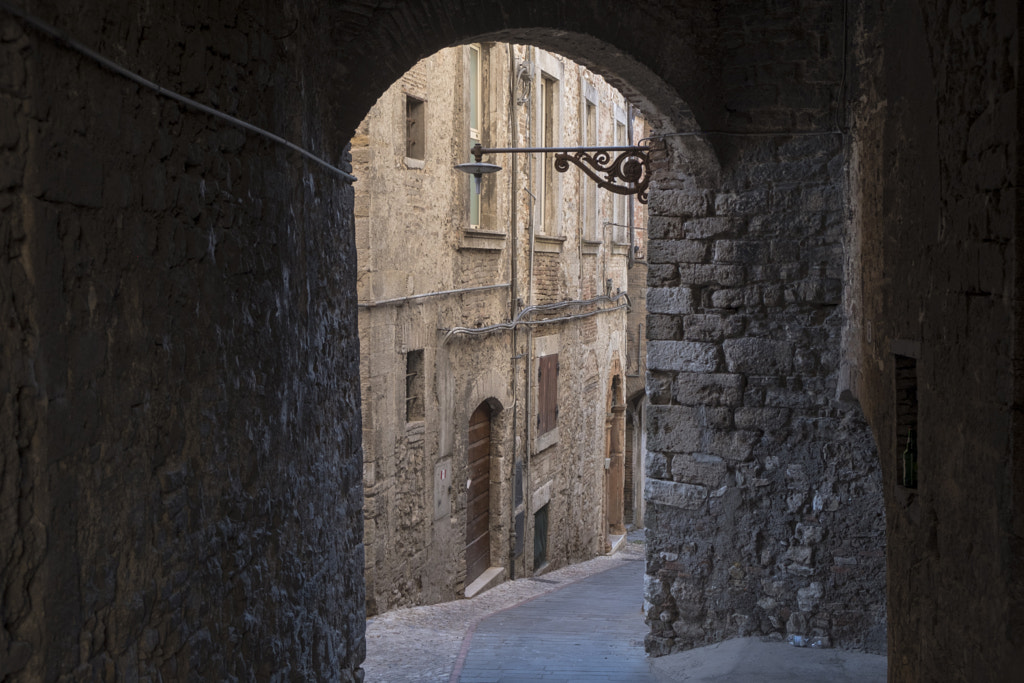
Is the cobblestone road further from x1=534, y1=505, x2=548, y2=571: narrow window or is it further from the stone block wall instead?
x1=534, y1=505, x2=548, y2=571: narrow window

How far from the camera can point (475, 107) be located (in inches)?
415

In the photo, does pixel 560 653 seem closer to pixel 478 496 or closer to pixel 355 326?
pixel 355 326

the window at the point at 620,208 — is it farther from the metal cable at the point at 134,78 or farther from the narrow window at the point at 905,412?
the metal cable at the point at 134,78

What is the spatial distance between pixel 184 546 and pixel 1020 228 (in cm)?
230

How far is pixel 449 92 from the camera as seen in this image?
968 cm

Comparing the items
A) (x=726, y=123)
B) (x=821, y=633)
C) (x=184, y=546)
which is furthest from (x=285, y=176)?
(x=821, y=633)

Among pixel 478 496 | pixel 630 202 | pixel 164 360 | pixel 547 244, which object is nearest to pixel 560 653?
pixel 164 360

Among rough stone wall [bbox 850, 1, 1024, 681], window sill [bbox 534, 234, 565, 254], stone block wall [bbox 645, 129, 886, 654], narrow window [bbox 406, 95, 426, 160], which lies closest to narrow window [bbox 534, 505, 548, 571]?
window sill [bbox 534, 234, 565, 254]

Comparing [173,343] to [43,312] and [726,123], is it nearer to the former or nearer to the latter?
[43,312]

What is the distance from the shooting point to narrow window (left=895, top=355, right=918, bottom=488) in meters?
3.78

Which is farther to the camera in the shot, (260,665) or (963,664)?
(260,665)

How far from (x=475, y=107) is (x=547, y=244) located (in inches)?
102

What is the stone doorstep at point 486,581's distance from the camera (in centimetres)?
1059

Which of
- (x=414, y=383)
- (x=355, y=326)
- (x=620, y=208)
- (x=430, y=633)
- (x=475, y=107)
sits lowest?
(x=430, y=633)
